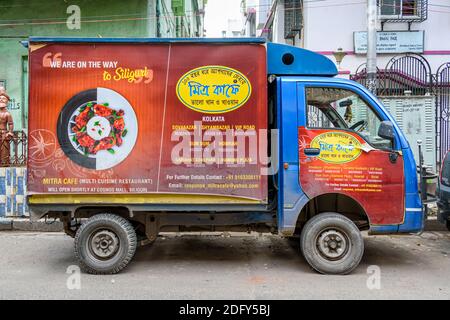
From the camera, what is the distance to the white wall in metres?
15.5

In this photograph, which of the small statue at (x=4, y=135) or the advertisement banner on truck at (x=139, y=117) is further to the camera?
the small statue at (x=4, y=135)

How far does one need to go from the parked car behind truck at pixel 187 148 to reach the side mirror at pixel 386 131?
12 millimetres

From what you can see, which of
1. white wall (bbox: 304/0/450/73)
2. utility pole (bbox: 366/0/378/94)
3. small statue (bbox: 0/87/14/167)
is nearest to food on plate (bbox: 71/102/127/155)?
small statue (bbox: 0/87/14/167)

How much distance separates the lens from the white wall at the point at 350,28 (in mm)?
15516

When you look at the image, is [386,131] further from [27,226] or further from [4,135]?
[4,135]

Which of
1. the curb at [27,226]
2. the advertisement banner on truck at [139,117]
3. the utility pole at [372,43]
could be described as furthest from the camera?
the utility pole at [372,43]

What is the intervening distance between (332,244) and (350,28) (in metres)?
12.0

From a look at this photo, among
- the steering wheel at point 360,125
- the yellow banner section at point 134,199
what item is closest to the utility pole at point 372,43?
the steering wheel at point 360,125

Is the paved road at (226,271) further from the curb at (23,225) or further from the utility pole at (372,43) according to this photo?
the utility pole at (372,43)

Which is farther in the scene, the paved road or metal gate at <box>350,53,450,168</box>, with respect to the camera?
metal gate at <box>350,53,450,168</box>

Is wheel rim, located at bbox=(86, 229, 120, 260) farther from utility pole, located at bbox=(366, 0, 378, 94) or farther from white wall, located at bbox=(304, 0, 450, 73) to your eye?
white wall, located at bbox=(304, 0, 450, 73)

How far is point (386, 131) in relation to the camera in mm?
5344

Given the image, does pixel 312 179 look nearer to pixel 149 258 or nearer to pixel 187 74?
pixel 187 74

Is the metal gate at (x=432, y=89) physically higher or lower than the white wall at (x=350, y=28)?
lower
